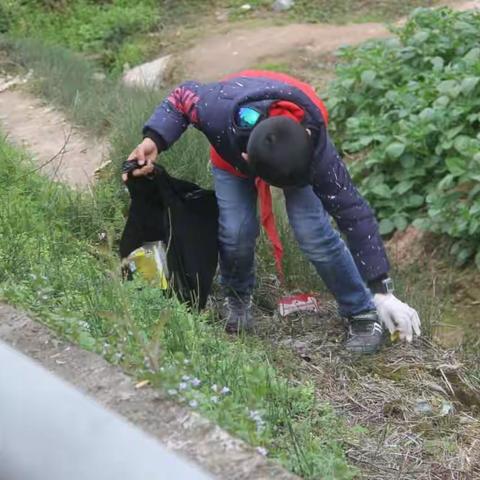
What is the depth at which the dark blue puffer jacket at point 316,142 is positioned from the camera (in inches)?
139

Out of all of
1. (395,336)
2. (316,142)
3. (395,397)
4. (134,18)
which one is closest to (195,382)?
(395,397)

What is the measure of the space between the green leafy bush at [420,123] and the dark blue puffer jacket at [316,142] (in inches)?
64.0

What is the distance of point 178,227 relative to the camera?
3902mm

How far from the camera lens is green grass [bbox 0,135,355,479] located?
2.39 metres

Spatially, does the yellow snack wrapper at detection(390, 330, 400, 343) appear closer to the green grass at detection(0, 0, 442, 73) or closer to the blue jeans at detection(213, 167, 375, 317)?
the blue jeans at detection(213, 167, 375, 317)

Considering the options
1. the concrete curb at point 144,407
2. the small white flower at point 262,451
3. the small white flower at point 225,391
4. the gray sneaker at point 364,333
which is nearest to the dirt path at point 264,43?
the gray sneaker at point 364,333

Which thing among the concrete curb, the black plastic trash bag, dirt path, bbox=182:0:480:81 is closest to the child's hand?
the black plastic trash bag

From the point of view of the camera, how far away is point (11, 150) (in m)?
5.10

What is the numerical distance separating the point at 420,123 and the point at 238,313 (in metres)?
2.32

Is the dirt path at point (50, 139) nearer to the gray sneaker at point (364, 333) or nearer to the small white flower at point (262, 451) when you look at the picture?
the gray sneaker at point (364, 333)

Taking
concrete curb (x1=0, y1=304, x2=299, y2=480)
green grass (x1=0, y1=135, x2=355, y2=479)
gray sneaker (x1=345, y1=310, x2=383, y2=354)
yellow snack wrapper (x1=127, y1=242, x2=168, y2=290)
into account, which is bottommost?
gray sneaker (x1=345, y1=310, x2=383, y2=354)

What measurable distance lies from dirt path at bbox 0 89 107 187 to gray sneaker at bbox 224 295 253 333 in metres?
1.34

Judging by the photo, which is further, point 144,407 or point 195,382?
point 195,382

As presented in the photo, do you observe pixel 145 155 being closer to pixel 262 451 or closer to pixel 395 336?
pixel 395 336
